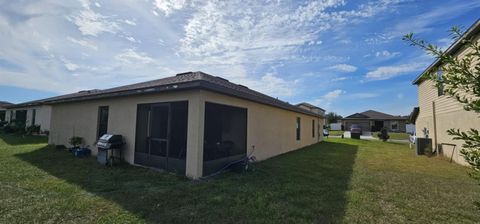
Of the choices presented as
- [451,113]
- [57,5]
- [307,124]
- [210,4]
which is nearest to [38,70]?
[57,5]

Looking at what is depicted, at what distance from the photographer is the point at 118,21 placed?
7930 millimetres

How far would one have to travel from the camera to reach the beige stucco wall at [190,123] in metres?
6.21

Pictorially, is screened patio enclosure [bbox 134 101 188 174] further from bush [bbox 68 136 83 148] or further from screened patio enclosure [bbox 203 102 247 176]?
bush [bbox 68 136 83 148]

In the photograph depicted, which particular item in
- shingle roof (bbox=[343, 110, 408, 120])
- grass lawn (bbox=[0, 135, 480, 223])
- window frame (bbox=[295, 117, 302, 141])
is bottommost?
grass lawn (bbox=[0, 135, 480, 223])

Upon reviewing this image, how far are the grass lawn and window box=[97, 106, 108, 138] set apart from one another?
6.77 ft

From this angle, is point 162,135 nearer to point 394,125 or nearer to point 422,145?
point 422,145

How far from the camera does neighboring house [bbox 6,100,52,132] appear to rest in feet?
59.5

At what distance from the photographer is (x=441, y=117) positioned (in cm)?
1121

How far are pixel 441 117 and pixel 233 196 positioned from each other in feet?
39.9

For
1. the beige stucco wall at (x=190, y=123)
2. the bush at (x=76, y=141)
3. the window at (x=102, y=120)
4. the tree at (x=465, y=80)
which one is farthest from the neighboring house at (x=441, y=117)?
the bush at (x=76, y=141)

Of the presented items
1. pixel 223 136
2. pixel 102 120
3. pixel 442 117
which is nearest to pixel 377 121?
pixel 442 117

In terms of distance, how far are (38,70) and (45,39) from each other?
5443 millimetres

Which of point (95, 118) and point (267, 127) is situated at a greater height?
point (95, 118)

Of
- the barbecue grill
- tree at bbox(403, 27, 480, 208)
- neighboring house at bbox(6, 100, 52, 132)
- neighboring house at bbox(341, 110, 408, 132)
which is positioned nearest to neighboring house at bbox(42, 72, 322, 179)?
the barbecue grill
